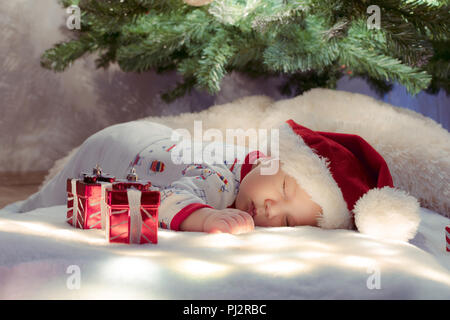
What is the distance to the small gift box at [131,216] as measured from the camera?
24.9 inches

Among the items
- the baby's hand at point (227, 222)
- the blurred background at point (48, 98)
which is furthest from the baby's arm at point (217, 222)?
the blurred background at point (48, 98)

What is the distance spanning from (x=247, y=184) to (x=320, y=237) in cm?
27

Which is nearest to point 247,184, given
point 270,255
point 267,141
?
point 267,141

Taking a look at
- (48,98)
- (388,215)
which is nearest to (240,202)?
(388,215)

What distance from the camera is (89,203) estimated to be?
0.72 metres

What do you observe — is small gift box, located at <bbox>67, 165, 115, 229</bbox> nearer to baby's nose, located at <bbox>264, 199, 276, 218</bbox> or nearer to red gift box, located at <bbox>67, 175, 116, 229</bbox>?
red gift box, located at <bbox>67, 175, 116, 229</bbox>

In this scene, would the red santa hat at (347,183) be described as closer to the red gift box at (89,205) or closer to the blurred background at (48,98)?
the red gift box at (89,205)

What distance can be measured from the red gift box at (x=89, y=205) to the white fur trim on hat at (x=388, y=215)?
1.51ft

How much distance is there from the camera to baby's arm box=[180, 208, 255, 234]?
75 centimetres

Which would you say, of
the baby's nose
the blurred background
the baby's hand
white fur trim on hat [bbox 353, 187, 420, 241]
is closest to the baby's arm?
the baby's hand

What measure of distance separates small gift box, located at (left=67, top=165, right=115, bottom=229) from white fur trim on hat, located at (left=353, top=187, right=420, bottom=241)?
460 millimetres

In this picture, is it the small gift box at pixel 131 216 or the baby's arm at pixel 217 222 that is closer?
the small gift box at pixel 131 216

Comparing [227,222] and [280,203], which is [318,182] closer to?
[280,203]
